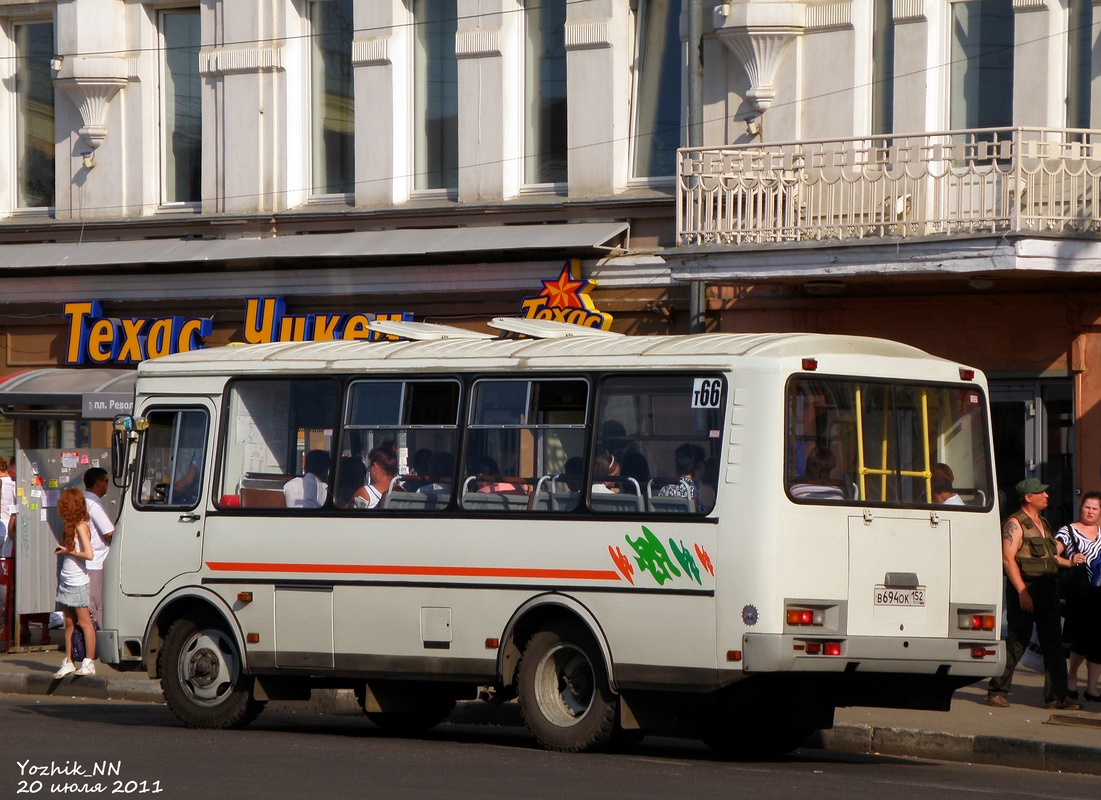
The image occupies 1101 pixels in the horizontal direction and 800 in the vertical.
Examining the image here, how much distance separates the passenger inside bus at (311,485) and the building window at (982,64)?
29.2 feet

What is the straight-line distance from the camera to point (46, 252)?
24156 millimetres

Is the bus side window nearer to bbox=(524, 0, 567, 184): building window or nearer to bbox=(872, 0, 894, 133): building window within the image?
bbox=(524, 0, 567, 184): building window

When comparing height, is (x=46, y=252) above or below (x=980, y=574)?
above

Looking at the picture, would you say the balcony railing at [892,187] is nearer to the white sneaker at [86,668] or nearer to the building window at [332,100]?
the building window at [332,100]

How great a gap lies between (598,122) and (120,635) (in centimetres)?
944

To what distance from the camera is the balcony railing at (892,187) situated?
16859 millimetres

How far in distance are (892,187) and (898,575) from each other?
7.11m

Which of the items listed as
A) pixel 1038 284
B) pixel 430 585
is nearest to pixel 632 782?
pixel 430 585

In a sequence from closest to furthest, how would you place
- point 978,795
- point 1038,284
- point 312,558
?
Answer: point 978,795 < point 312,558 < point 1038,284

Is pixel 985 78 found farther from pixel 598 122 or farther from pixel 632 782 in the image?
pixel 632 782

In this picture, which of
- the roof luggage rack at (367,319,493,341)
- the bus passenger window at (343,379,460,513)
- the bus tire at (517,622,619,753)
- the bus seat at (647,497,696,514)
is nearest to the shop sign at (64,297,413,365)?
the roof luggage rack at (367,319,493,341)

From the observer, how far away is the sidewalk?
1206cm

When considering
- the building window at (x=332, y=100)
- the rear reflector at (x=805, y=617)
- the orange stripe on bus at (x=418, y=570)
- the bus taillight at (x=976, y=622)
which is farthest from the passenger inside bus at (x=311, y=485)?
the building window at (x=332, y=100)

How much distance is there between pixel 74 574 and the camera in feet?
54.5
